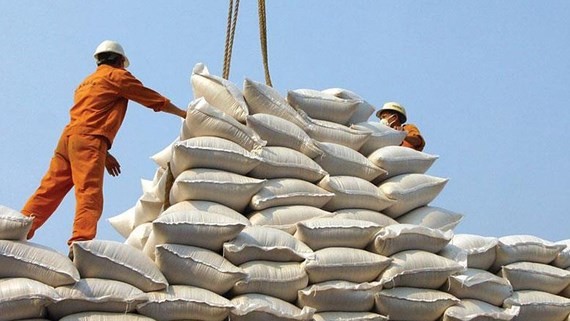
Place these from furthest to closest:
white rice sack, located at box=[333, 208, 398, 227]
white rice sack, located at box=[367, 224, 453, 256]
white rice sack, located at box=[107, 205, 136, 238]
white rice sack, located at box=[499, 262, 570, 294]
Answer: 1. white rice sack, located at box=[107, 205, 136, 238]
2. white rice sack, located at box=[499, 262, 570, 294]
3. white rice sack, located at box=[333, 208, 398, 227]
4. white rice sack, located at box=[367, 224, 453, 256]

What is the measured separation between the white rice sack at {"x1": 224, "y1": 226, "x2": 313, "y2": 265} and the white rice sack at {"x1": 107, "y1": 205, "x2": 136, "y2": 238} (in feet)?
4.07

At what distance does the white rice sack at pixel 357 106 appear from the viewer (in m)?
4.45

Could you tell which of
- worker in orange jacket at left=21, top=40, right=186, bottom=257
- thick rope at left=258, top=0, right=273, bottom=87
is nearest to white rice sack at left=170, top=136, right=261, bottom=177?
worker in orange jacket at left=21, top=40, right=186, bottom=257

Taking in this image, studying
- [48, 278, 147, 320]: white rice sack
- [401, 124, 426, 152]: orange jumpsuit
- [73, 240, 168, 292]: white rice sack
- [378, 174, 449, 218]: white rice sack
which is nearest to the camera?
[48, 278, 147, 320]: white rice sack

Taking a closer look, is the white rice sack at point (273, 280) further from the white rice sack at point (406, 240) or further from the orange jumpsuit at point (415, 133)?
the orange jumpsuit at point (415, 133)

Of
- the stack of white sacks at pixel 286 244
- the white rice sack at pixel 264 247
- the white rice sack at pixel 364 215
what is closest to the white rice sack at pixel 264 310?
the stack of white sacks at pixel 286 244

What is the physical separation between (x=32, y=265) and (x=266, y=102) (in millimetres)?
1478

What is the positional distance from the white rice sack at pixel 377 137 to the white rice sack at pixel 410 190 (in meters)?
0.22

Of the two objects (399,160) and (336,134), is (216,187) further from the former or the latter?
(399,160)

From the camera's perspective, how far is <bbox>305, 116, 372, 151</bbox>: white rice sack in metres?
4.19

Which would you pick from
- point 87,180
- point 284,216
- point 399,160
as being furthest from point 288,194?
point 87,180

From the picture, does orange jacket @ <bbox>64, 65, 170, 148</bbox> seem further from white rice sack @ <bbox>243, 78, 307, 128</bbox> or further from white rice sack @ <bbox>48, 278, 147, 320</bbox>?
white rice sack @ <bbox>48, 278, 147, 320</bbox>

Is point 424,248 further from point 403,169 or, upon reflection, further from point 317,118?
point 317,118

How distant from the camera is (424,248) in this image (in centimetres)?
379
